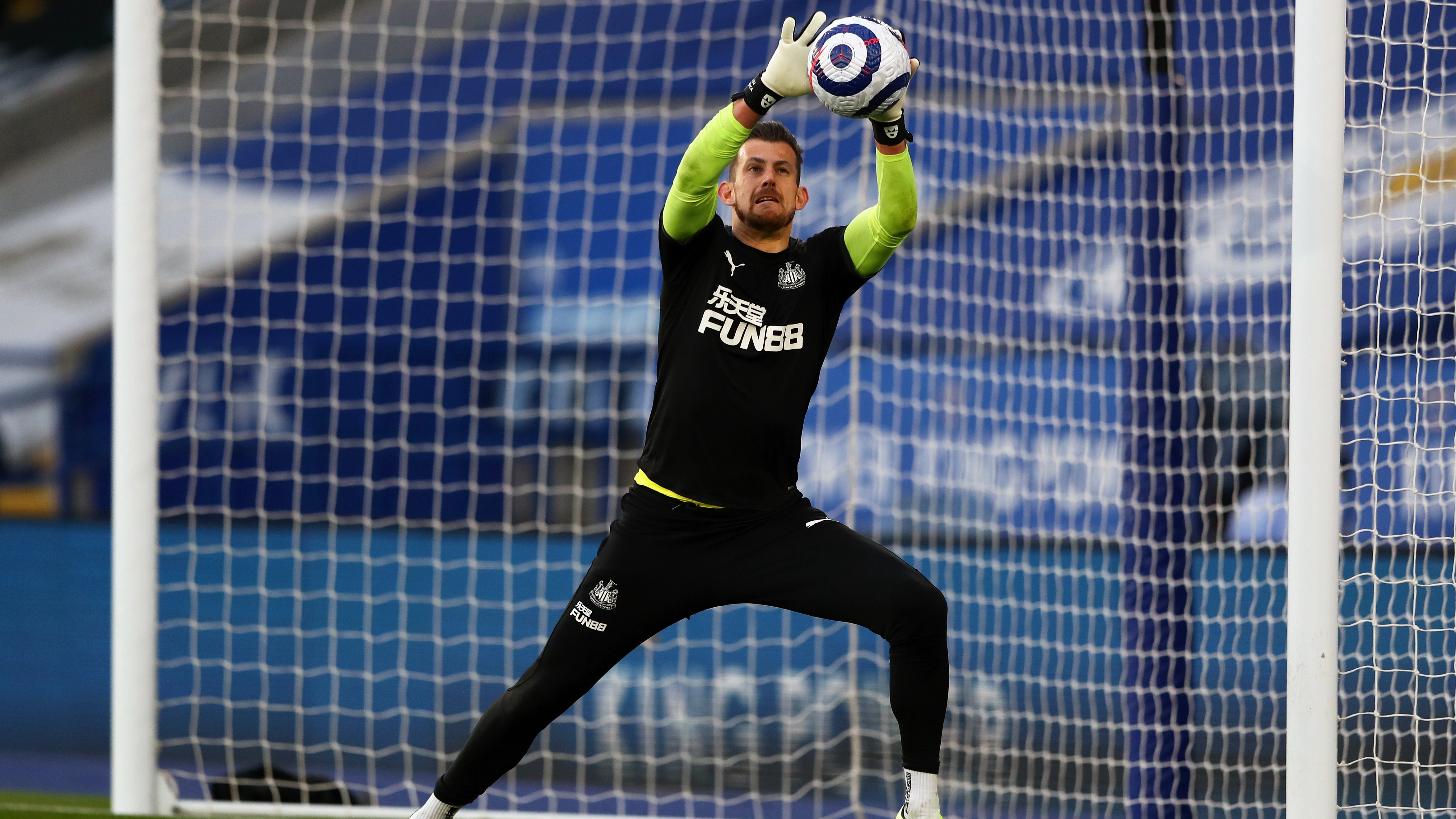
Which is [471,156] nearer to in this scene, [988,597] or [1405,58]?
[988,597]

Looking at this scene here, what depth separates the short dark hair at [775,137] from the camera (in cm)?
321

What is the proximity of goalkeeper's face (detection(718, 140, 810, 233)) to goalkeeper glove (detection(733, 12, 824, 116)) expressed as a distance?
0.20 metres

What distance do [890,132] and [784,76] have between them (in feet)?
1.02

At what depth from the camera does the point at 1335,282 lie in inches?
145

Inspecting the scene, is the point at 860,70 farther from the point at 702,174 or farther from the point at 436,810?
the point at 436,810

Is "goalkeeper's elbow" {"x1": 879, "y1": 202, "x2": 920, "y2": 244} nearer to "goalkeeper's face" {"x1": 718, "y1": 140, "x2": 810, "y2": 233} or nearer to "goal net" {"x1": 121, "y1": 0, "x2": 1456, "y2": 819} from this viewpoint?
"goalkeeper's face" {"x1": 718, "y1": 140, "x2": 810, "y2": 233}

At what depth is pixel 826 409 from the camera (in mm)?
6402

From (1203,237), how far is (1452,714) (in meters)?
2.49

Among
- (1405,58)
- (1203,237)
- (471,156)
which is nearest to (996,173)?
(1203,237)

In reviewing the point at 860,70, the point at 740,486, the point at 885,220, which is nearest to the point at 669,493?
the point at 740,486

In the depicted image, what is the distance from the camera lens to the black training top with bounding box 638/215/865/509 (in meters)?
3.16

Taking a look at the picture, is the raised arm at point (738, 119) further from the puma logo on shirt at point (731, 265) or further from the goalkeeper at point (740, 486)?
the puma logo on shirt at point (731, 265)

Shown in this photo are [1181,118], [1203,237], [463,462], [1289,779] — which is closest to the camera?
[1289,779]

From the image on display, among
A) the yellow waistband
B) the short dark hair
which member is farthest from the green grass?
the short dark hair
